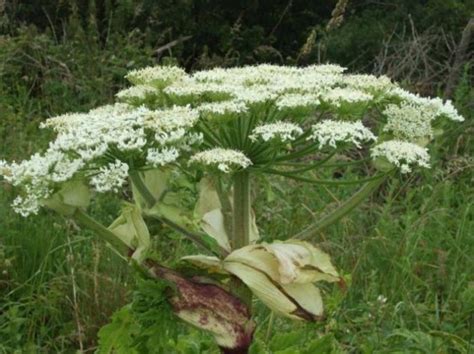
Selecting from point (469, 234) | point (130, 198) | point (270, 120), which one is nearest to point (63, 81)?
point (130, 198)

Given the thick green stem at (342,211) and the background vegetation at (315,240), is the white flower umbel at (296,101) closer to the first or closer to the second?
the thick green stem at (342,211)

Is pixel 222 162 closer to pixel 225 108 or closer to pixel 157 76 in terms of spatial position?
pixel 225 108

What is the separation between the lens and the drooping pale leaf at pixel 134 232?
7.40 feet

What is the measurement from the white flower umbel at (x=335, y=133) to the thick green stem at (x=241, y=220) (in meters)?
0.25

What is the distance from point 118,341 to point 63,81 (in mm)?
5136

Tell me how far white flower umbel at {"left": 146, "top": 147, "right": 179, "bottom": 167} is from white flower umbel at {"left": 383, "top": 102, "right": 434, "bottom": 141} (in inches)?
25.6

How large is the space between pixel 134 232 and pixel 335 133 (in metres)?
0.62

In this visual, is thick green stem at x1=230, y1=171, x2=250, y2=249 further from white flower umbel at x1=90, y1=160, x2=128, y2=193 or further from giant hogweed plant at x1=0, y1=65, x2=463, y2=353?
white flower umbel at x1=90, y1=160, x2=128, y2=193

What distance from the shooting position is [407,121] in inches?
92.8

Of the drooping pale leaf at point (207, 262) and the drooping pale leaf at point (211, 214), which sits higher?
the drooping pale leaf at point (211, 214)

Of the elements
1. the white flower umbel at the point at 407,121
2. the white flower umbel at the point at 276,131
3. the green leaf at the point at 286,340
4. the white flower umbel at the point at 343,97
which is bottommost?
the green leaf at the point at 286,340

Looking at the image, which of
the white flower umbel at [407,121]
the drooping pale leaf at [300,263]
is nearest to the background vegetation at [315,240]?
the drooping pale leaf at [300,263]

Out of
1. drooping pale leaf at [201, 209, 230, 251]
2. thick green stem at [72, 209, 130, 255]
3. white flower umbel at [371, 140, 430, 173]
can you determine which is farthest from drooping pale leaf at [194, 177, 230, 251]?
white flower umbel at [371, 140, 430, 173]

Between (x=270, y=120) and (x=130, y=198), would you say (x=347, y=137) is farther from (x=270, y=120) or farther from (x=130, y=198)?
(x=130, y=198)
